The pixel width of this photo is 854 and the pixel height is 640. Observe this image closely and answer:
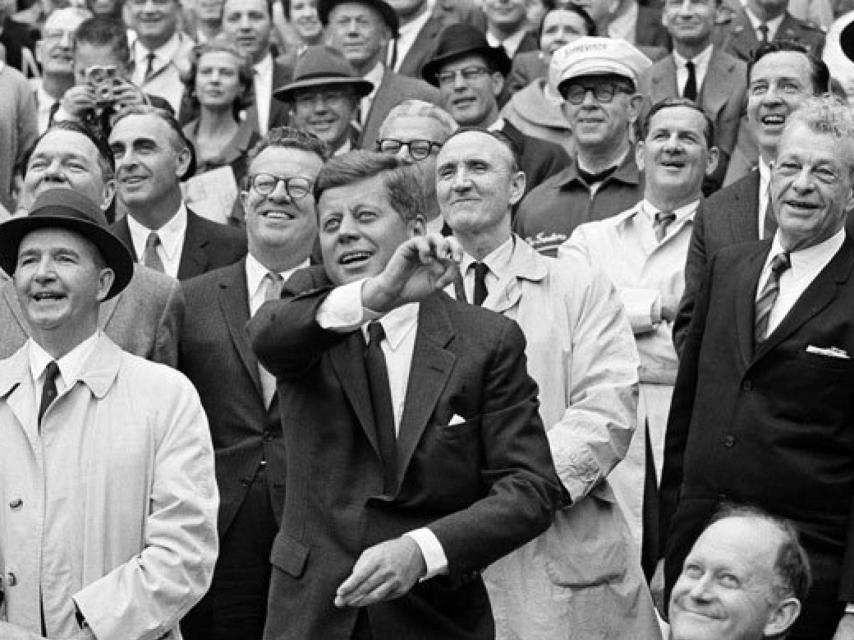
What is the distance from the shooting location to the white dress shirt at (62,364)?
6.46m

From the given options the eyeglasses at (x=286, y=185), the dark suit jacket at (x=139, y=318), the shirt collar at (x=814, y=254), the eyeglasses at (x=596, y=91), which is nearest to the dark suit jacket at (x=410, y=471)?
the shirt collar at (x=814, y=254)

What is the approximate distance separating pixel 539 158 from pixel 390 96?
1240mm

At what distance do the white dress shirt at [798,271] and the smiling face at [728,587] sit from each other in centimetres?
133

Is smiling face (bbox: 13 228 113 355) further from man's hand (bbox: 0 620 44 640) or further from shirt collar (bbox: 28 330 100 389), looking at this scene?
man's hand (bbox: 0 620 44 640)

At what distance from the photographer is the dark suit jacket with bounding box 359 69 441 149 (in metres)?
11.4

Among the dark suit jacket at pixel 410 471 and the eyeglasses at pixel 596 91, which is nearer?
the dark suit jacket at pixel 410 471

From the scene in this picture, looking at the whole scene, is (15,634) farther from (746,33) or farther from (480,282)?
(746,33)

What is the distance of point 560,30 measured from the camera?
12.3 m

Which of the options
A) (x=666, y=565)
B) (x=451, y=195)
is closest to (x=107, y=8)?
(x=451, y=195)

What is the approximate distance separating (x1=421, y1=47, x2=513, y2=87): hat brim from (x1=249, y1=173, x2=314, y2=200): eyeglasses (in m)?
3.13

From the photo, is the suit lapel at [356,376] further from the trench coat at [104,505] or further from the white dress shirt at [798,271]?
the white dress shirt at [798,271]

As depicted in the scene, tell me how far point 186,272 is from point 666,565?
2.97 metres

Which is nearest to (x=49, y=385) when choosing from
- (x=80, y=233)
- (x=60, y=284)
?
(x=60, y=284)

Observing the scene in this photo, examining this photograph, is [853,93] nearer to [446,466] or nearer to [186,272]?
[186,272]
